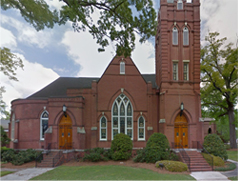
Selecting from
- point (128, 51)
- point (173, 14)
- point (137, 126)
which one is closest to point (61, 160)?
point (137, 126)

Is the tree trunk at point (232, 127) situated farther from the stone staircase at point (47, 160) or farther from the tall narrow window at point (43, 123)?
the tall narrow window at point (43, 123)

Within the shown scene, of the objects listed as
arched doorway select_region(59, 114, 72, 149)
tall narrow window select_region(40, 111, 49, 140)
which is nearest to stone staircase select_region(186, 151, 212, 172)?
arched doorway select_region(59, 114, 72, 149)

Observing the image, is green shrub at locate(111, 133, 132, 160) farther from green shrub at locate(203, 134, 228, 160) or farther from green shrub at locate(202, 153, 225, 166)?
green shrub at locate(203, 134, 228, 160)

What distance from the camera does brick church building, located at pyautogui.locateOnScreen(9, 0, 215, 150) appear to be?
17.6m

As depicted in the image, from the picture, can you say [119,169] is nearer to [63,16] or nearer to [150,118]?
[150,118]

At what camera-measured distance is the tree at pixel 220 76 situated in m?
24.9

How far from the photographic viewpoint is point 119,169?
12.8 m

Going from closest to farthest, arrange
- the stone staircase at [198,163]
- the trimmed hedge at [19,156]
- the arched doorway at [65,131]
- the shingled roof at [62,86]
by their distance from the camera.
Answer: the stone staircase at [198,163], the trimmed hedge at [19,156], the arched doorway at [65,131], the shingled roof at [62,86]

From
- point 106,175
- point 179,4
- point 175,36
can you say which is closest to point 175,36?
point 175,36

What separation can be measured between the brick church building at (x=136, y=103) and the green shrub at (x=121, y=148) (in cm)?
204

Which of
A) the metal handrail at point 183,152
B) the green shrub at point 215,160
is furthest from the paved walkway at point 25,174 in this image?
the green shrub at point 215,160

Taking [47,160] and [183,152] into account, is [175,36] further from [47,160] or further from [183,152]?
[47,160]

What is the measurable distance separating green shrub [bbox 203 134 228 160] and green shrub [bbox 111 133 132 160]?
20.5 ft

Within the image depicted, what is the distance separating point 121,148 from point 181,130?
559 cm
